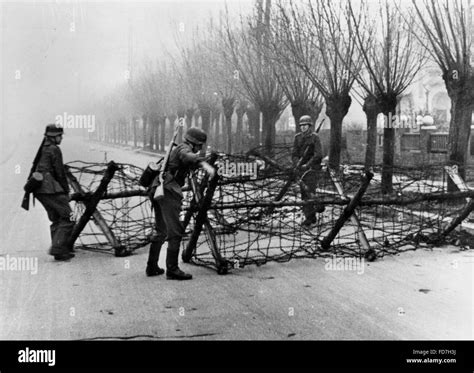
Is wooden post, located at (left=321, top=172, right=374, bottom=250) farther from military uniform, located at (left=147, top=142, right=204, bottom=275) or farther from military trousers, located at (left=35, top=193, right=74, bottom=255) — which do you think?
military trousers, located at (left=35, top=193, right=74, bottom=255)

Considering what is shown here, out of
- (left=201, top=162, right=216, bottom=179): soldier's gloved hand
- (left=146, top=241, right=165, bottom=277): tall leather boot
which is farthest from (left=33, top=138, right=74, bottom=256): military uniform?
(left=201, top=162, right=216, bottom=179): soldier's gloved hand

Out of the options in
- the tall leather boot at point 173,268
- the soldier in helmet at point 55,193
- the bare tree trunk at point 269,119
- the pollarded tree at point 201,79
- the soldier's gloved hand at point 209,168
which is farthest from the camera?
the pollarded tree at point 201,79

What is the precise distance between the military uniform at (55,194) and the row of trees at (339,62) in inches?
146

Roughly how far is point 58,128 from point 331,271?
178 inches

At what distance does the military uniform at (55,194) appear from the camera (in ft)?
28.5

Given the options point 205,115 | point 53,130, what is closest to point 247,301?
point 53,130

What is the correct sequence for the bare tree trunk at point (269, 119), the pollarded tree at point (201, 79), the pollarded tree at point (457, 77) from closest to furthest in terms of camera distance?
the pollarded tree at point (457, 77) → the bare tree trunk at point (269, 119) → the pollarded tree at point (201, 79)

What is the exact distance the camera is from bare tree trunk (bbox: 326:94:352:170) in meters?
17.9

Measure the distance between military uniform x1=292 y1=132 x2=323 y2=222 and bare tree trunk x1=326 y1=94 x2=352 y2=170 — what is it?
20.9 feet

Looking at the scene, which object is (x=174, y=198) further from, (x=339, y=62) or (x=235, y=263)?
(x=339, y=62)

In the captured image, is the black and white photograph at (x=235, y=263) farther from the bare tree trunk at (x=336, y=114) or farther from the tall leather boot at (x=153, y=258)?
the bare tree trunk at (x=336, y=114)

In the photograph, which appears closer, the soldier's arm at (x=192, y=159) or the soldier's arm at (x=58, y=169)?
the soldier's arm at (x=192, y=159)

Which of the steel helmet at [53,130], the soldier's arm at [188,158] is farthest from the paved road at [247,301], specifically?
the steel helmet at [53,130]
